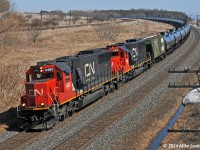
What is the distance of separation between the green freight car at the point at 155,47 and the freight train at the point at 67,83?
9733 mm

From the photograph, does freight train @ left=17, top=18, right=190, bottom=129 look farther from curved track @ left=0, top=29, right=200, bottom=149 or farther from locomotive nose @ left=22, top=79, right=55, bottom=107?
curved track @ left=0, top=29, right=200, bottom=149

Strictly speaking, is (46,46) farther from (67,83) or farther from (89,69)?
(67,83)

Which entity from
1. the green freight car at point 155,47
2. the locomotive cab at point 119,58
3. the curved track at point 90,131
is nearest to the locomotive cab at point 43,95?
the curved track at point 90,131

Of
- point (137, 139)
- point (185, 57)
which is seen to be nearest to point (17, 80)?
point (137, 139)

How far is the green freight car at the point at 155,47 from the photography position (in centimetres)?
4444

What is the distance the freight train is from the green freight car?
973cm

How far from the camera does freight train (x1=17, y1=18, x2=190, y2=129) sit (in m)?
21.3

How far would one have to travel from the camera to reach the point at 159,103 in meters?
27.0

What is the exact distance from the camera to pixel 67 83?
22.9 m

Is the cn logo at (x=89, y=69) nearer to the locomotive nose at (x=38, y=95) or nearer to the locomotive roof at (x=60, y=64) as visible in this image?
the locomotive roof at (x=60, y=64)

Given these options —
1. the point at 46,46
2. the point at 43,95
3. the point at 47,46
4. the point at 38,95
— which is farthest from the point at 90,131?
the point at 47,46

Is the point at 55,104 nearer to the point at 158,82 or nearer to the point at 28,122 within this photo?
Result: the point at 28,122

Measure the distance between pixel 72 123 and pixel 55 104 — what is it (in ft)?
5.68

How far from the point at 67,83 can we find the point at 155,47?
82.5ft
